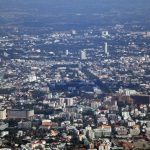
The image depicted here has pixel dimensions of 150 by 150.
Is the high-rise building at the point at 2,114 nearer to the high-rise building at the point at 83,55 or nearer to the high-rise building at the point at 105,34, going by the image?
the high-rise building at the point at 83,55

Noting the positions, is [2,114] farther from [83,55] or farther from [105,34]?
[105,34]

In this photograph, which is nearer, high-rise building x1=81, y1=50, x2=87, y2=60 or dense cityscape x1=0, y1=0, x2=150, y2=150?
dense cityscape x1=0, y1=0, x2=150, y2=150

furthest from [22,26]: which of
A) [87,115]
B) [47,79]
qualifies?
[87,115]

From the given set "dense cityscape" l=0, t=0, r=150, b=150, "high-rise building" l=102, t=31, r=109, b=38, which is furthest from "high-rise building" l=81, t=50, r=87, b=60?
"high-rise building" l=102, t=31, r=109, b=38

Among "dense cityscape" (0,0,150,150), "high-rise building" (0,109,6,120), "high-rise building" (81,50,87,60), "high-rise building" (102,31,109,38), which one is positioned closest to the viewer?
"dense cityscape" (0,0,150,150)

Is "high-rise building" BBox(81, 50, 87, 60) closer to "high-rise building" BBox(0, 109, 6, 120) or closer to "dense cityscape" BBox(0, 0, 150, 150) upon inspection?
"dense cityscape" BBox(0, 0, 150, 150)

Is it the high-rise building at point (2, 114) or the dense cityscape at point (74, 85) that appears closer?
the dense cityscape at point (74, 85)

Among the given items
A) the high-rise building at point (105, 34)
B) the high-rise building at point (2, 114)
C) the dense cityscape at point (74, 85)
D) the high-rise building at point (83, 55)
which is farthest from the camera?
the high-rise building at point (105, 34)

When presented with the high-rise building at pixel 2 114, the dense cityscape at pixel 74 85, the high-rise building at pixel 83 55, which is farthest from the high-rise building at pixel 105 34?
the high-rise building at pixel 2 114

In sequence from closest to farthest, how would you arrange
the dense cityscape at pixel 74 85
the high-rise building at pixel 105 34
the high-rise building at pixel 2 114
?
the dense cityscape at pixel 74 85 → the high-rise building at pixel 2 114 → the high-rise building at pixel 105 34
